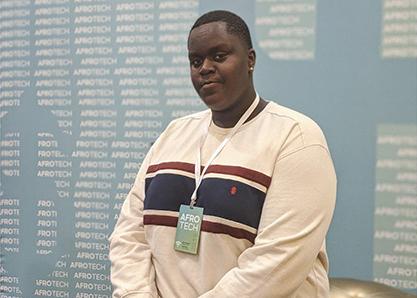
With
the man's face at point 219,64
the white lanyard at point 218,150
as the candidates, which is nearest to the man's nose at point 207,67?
the man's face at point 219,64

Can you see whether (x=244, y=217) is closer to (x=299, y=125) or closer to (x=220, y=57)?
(x=299, y=125)

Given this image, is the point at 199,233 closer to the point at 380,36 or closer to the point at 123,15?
the point at 380,36

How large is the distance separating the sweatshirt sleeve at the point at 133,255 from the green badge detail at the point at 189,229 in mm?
132

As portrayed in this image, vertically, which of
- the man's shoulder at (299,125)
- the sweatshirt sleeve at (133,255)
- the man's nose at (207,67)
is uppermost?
the man's nose at (207,67)

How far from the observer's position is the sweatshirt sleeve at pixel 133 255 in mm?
1351

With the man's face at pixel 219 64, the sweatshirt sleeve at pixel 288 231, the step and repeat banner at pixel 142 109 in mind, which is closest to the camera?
the sweatshirt sleeve at pixel 288 231

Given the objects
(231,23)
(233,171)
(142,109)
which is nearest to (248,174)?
(233,171)

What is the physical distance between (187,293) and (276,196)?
33 centimetres

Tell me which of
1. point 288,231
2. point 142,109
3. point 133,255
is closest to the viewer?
point 288,231

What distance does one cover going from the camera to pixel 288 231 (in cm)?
118

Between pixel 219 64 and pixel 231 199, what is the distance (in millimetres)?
320

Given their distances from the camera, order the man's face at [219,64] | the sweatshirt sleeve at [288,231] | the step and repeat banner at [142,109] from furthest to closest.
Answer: the step and repeat banner at [142,109] → the man's face at [219,64] → the sweatshirt sleeve at [288,231]

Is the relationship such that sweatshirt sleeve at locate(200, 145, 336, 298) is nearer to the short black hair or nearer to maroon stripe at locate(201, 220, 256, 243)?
maroon stripe at locate(201, 220, 256, 243)

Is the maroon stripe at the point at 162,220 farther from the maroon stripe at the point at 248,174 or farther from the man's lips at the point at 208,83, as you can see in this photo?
the man's lips at the point at 208,83
